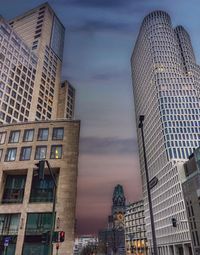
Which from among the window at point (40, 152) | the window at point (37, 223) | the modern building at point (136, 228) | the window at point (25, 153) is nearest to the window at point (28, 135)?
the window at point (25, 153)

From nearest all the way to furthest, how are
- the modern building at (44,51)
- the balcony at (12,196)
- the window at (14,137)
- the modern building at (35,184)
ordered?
the modern building at (35,184) → the balcony at (12,196) → the window at (14,137) → the modern building at (44,51)


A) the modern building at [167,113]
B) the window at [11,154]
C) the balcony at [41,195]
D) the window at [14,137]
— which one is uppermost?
the modern building at [167,113]

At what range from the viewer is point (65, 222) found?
38.3m

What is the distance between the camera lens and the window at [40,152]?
45375 millimetres

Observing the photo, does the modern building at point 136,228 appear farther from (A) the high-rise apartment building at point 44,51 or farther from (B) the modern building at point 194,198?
(A) the high-rise apartment building at point 44,51

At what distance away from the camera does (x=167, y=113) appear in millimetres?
116250

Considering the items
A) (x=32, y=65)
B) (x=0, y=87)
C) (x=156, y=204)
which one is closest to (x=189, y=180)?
(x=156, y=204)

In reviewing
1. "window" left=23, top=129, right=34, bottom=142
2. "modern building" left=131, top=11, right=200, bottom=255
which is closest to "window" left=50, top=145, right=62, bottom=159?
"window" left=23, top=129, right=34, bottom=142

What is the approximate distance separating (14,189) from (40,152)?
8.03 meters

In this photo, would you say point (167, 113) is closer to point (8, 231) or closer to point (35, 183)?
point (35, 183)

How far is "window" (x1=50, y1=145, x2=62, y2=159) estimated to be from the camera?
45156mm

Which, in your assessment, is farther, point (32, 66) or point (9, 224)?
point (32, 66)

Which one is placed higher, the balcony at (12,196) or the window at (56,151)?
the window at (56,151)

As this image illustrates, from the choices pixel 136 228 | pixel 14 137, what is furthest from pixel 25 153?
pixel 136 228
